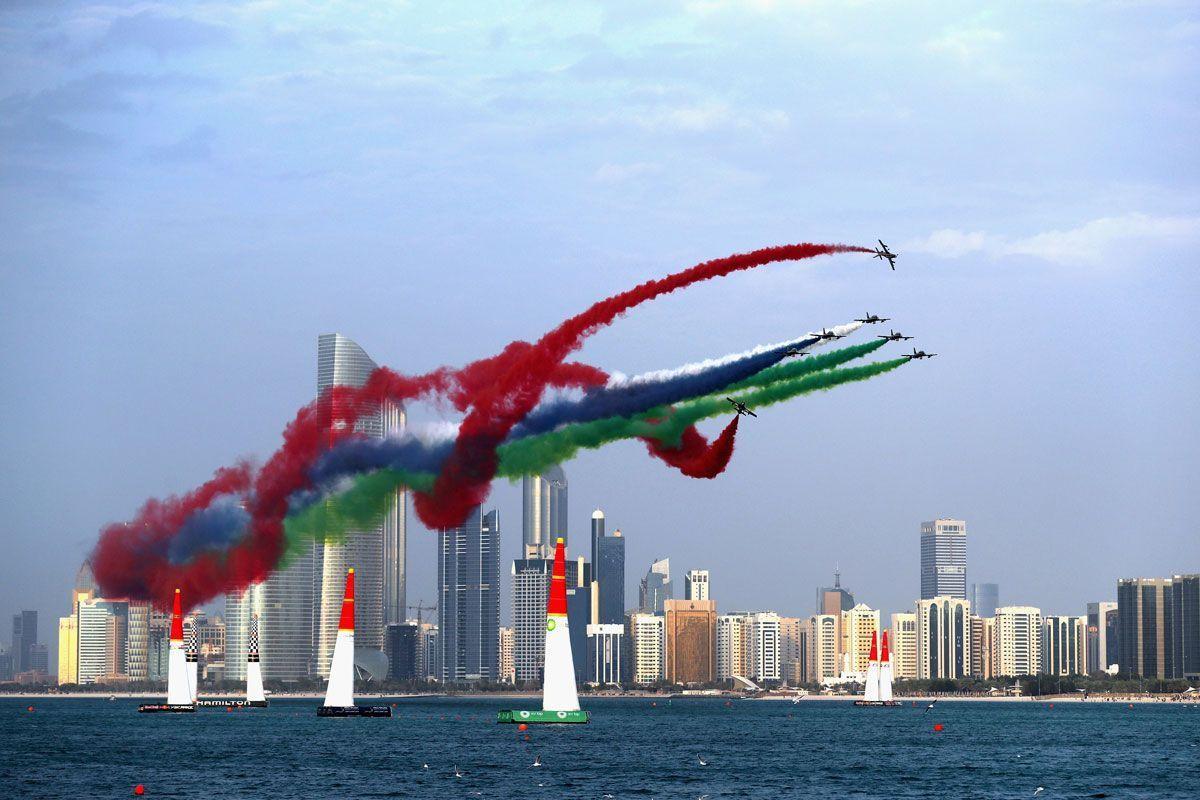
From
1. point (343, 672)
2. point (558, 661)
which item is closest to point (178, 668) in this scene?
point (343, 672)

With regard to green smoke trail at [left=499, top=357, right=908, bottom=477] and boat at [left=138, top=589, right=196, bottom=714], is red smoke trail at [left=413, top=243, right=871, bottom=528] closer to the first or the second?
green smoke trail at [left=499, top=357, right=908, bottom=477]

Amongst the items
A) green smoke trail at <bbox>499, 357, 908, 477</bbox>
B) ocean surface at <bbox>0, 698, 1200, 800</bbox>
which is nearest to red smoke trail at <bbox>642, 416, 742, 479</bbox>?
green smoke trail at <bbox>499, 357, 908, 477</bbox>

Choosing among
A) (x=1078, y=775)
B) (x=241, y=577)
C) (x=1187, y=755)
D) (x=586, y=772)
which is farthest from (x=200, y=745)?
(x=1187, y=755)

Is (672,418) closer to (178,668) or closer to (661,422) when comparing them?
(661,422)

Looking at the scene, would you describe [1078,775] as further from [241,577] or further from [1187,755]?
[241,577]

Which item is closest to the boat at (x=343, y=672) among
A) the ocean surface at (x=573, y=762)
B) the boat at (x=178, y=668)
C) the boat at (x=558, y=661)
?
the ocean surface at (x=573, y=762)
